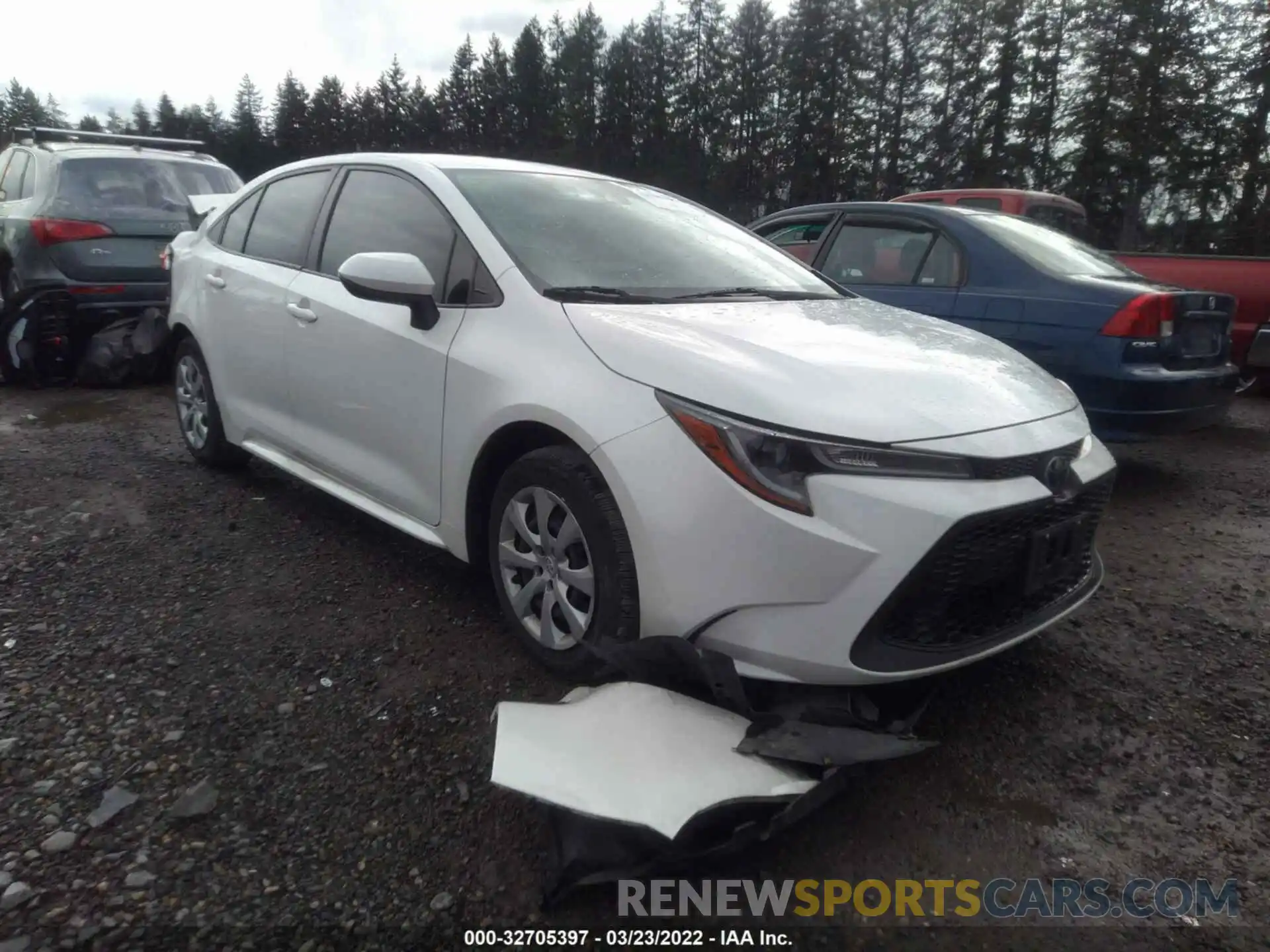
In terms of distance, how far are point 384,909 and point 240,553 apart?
221cm

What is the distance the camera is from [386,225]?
11.0 ft

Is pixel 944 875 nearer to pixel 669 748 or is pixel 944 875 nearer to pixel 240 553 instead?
pixel 669 748

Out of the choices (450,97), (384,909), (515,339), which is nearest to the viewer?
(384,909)

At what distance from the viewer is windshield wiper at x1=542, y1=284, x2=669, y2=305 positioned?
8.87 feet

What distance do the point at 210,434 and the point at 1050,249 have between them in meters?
4.62

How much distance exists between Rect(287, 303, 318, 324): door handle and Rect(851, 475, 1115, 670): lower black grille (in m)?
2.45

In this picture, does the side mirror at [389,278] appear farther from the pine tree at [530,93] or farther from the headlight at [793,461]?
the pine tree at [530,93]

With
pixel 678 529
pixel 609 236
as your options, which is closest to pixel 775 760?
pixel 678 529

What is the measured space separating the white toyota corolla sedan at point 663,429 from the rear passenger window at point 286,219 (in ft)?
0.11

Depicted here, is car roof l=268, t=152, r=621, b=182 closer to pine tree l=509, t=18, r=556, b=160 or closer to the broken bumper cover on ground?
the broken bumper cover on ground

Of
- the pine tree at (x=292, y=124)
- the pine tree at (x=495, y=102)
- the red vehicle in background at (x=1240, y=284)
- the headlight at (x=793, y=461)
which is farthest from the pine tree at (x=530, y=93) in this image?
the headlight at (x=793, y=461)

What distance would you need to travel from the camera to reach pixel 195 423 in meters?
4.67

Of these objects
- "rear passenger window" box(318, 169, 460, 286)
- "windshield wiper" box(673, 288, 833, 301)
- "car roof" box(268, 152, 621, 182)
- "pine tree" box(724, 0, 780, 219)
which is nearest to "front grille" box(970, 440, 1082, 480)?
"windshield wiper" box(673, 288, 833, 301)

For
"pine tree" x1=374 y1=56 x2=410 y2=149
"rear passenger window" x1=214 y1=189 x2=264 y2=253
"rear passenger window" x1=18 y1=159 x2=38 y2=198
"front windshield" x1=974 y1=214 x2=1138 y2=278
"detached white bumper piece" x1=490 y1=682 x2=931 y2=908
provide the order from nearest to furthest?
"detached white bumper piece" x1=490 y1=682 x2=931 y2=908 → "rear passenger window" x1=214 y1=189 x2=264 y2=253 → "front windshield" x1=974 y1=214 x2=1138 y2=278 → "rear passenger window" x1=18 y1=159 x2=38 y2=198 → "pine tree" x1=374 y1=56 x2=410 y2=149
